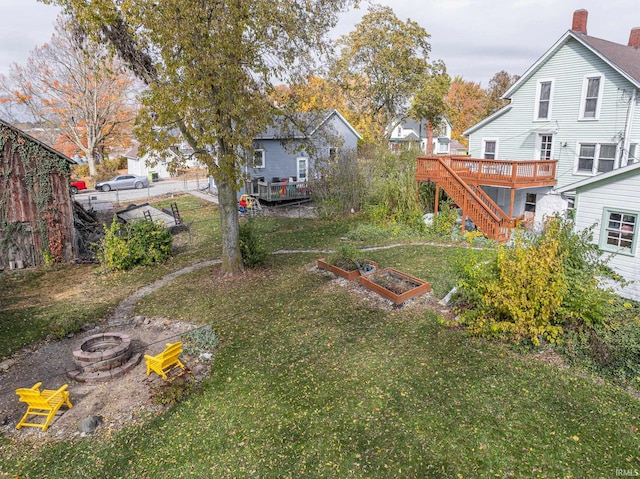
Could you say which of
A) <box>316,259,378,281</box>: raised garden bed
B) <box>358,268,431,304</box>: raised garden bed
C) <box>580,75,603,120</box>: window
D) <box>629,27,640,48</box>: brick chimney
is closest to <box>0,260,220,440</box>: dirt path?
<box>316,259,378,281</box>: raised garden bed

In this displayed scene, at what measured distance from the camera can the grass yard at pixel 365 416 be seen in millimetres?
5113

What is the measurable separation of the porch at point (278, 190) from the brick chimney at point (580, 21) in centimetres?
1535

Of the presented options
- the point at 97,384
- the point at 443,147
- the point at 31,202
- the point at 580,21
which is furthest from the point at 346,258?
the point at 443,147

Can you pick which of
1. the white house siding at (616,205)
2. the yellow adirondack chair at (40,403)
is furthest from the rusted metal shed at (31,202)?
the white house siding at (616,205)

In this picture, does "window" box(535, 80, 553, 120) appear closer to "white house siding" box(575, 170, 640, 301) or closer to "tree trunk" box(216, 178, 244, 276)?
"white house siding" box(575, 170, 640, 301)

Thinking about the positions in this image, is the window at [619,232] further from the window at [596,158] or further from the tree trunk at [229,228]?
the tree trunk at [229,228]

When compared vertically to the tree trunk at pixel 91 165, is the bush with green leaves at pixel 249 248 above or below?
below

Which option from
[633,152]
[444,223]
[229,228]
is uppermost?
[633,152]

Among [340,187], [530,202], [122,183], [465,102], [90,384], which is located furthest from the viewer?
[465,102]

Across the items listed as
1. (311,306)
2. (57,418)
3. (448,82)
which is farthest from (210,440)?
(448,82)

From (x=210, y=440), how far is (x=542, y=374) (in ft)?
17.7

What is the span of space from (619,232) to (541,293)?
5794mm

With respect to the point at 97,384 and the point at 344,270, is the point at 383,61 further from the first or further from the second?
the point at 97,384

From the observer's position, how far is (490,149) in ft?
70.8
